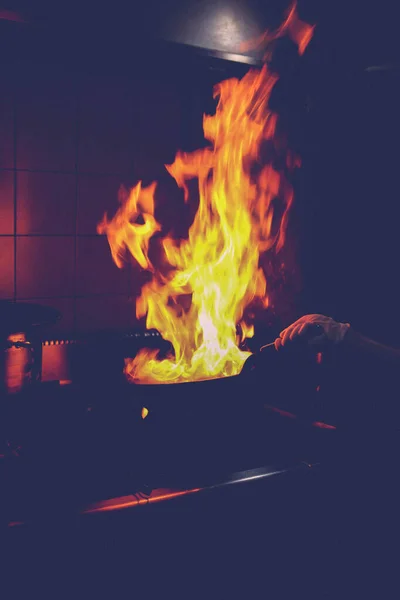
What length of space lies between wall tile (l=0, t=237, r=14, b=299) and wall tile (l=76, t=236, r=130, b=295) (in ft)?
0.69

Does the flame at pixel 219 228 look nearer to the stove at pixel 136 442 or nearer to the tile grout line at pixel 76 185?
the tile grout line at pixel 76 185

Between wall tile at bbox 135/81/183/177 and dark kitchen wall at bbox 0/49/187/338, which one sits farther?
wall tile at bbox 135/81/183/177

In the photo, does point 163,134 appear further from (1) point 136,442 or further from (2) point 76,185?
(1) point 136,442

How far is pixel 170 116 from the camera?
2.13m

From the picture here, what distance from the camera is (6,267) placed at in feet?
6.22

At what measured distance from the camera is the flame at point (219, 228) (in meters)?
1.83

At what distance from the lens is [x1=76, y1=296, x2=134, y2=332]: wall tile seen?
2.05 metres

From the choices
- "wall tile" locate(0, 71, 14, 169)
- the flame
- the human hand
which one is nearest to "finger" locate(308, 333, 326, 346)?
the human hand

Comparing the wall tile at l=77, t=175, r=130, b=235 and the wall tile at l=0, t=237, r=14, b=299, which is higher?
the wall tile at l=77, t=175, r=130, b=235

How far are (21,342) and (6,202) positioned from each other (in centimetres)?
64

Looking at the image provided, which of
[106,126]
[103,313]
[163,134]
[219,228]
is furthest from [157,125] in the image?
[103,313]

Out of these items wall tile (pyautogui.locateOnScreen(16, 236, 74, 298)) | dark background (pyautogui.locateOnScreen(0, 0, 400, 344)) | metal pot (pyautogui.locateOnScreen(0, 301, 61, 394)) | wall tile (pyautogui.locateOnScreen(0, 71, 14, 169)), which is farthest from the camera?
wall tile (pyautogui.locateOnScreen(16, 236, 74, 298))

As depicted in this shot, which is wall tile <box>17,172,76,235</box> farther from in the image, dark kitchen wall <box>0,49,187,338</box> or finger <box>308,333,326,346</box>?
finger <box>308,333,326,346</box>

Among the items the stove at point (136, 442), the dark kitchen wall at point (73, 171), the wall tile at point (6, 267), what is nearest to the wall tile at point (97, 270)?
the dark kitchen wall at point (73, 171)
